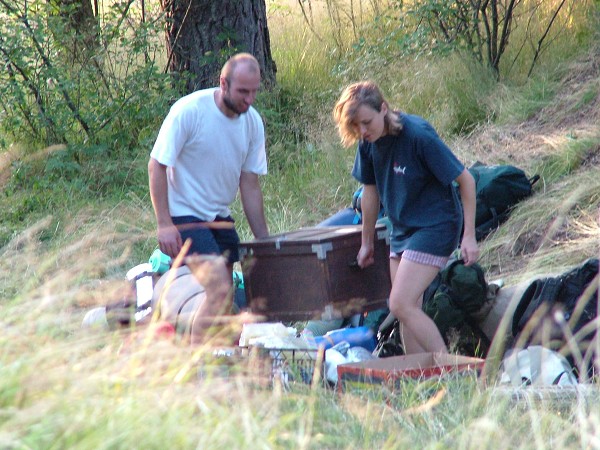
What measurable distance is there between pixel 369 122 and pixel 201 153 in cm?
111

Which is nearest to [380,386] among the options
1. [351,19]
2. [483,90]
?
[483,90]

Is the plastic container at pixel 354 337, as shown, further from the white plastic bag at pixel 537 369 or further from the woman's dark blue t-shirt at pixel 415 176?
the white plastic bag at pixel 537 369

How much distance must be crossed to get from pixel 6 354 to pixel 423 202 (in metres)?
2.68

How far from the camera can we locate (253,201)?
5949mm

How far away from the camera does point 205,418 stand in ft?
9.65

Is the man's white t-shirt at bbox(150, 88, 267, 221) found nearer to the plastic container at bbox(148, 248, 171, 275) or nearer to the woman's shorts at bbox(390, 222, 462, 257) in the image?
the plastic container at bbox(148, 248, 171, 275)

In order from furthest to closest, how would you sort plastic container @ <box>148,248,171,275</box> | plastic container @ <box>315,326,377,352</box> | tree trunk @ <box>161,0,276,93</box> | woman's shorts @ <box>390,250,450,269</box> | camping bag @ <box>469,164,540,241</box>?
tree trunk @ <box>161,0,276,93</box> → camping bag @ <box>469,164,540,241</box> → plastic container @ <box>148,248,171,275</box> → plastic container @ <box>315,326,377,352</box> → woman's shorts @ <box>390,250,450,269</box>

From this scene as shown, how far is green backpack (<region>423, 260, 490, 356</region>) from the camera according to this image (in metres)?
5.52

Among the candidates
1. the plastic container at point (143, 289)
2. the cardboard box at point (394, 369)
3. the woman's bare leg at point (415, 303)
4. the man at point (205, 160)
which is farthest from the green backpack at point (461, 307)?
the plastic container at point (143, 289)

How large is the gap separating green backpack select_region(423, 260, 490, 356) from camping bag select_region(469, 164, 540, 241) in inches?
63.7

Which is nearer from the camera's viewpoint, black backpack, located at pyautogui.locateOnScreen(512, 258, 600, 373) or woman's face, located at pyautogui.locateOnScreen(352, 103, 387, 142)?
woman's face, located at pyautogui.locateOnScreen(352, 103, 387, 142)

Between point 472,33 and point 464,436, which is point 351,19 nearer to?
point 472,33

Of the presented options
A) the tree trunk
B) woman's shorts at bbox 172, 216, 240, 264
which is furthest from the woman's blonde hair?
the tree trunk

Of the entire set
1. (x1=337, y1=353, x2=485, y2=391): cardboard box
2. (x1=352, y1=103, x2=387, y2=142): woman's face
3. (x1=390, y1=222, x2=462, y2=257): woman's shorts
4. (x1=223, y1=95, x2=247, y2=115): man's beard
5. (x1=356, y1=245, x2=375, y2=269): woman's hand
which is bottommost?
(x1=337, y1=353, x2=485, y2=391): cardboard box
